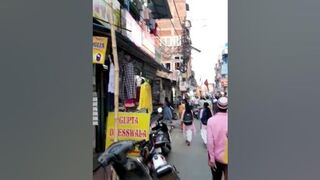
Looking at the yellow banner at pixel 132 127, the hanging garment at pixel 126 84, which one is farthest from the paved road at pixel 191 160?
the yellow banner at pixel 132 127

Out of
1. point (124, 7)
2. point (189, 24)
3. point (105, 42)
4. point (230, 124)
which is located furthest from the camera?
point (189, 24)

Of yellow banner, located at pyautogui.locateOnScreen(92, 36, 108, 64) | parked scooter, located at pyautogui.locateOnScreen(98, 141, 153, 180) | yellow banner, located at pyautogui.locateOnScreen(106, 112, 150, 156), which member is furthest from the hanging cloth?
parked scooter, located at pyautogui.locateOnScreen(98, 141, 153, 180)

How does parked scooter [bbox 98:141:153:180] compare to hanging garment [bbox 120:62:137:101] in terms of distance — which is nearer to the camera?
parked scooter [bbox 98:141:153:180]

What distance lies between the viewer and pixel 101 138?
8.09 meters

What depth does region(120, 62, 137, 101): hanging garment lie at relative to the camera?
872 centimetres

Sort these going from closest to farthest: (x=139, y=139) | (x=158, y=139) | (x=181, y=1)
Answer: (x=139, y=139), (x=158, y=139), (x=181, y=1)

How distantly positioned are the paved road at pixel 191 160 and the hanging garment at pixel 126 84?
228 cm

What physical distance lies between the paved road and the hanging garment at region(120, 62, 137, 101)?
2276 mm

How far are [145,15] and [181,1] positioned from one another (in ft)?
113

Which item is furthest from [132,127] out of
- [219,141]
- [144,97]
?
[144,97]

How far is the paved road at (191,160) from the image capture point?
8867mm

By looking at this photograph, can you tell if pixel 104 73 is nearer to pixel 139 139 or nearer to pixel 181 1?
pixel 139 139

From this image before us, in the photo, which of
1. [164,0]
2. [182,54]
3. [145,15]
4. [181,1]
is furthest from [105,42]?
[181,1]

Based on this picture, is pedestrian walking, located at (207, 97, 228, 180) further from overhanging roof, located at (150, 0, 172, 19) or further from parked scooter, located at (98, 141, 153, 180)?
overhanging roof, located at (150, 0, 172, 19)
